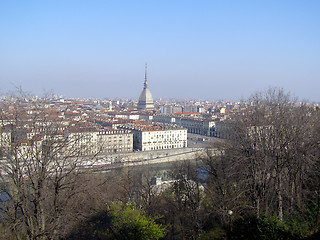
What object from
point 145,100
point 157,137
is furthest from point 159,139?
point 145,100

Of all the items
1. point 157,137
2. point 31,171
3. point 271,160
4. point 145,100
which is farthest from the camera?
point 145,100

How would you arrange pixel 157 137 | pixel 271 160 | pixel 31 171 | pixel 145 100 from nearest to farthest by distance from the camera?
1. pixel 31 171
2. pixel 271 160
3. pixel 157 137
4. pixel 145 100

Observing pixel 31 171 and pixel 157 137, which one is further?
pixel 157 137

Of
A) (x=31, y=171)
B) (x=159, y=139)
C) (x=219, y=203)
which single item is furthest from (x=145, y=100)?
(x=31, y=171)

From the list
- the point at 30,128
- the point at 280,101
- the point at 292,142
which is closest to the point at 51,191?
the point at 30,128

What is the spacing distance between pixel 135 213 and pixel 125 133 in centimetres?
1568

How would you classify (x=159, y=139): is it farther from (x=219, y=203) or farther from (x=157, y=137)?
(x=219, y=203)

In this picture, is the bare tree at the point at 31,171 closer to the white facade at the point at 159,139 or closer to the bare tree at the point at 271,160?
the bare tree at the point at 271,160

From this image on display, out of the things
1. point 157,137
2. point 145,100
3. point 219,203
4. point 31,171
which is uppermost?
point 31,171

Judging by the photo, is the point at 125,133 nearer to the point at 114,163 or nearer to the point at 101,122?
the point at 114,163

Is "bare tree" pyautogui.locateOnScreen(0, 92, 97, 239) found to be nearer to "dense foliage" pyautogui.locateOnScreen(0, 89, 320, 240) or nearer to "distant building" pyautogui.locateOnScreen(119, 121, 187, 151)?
"dense foliage" pyautogui.locateOnScreen(0, 89, 320, 240)

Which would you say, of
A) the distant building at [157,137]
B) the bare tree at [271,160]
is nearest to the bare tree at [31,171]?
the bare tree at [271,160]

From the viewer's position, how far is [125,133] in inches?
788

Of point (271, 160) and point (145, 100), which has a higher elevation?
point (271, 160)
